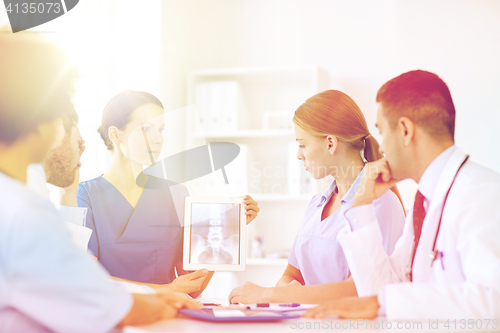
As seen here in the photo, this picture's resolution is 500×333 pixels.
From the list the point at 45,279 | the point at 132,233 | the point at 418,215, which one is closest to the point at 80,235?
the point at 132,233

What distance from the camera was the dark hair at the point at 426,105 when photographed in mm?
1158

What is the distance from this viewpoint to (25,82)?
1.03 m

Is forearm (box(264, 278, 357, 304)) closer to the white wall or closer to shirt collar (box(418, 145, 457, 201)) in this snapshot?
shirt collar (box(418, 145, 457, 201))

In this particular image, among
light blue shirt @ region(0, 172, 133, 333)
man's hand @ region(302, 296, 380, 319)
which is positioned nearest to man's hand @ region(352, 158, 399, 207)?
man's hand @ region(302, 296, 380, 319)

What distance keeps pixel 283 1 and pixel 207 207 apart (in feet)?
8.18

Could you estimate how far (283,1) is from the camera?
3.52 metres

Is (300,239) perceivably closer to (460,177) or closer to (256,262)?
(460,177)

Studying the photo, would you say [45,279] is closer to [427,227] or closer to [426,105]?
[427,227]

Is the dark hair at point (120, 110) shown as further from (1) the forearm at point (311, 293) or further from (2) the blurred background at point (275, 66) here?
(1) the forearm at point (311, 293)

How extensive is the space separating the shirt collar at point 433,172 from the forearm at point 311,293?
0.39m

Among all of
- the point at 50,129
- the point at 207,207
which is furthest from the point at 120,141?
the point at 50,129

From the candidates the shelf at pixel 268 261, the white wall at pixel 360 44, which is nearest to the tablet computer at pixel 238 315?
the shelf at pixel 268 261

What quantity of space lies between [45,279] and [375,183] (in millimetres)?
939

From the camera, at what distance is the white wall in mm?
3058
